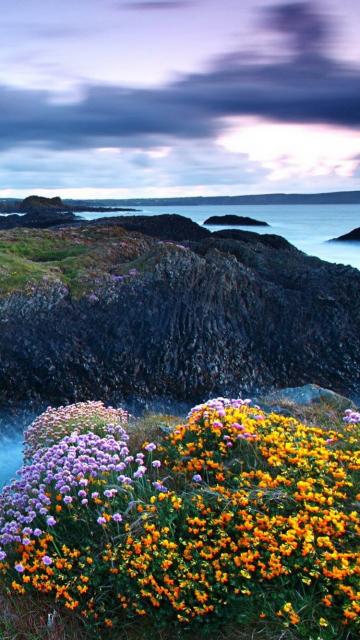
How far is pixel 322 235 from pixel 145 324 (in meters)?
57.2

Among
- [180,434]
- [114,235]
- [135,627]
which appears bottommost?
[135,627]

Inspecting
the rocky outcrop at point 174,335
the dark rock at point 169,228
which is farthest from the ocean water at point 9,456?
the dark rock at point 169,228

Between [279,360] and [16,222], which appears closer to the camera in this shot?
[279,360]

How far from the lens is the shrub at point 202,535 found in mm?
Answer: 5555

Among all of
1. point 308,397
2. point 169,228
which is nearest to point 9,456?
point 308,397

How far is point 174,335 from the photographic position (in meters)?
16.1

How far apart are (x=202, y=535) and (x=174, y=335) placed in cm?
1025

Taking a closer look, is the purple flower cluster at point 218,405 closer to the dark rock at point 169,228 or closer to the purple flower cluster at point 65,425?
the purple flower cluster at point 65,425

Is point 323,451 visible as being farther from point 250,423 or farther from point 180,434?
point 180,434

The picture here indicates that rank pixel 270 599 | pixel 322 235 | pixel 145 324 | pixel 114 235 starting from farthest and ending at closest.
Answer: pixel 322 235, pixel 114 235, pixel 145 324, pixel 270 599

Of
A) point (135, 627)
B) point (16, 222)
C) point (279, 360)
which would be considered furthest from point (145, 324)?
point (16, 222)

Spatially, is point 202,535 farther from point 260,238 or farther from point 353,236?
point 353,236

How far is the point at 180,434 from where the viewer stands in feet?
26.1

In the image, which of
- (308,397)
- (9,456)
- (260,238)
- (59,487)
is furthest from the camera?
(260,238)
